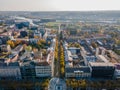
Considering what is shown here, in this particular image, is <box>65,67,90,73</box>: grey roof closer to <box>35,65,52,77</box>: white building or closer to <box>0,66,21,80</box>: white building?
<box>35,65,52,77</box>: white building

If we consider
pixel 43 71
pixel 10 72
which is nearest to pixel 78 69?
pixel 43 71

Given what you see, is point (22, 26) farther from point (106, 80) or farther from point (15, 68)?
point (106, 80)

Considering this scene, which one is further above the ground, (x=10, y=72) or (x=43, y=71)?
(x=43, y=71)

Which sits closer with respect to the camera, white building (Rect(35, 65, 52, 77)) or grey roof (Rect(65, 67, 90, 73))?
white building (Rect(35, 65, 52, 77))

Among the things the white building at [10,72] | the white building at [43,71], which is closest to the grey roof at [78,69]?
the white building at [43,71]

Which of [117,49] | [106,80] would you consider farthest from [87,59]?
[117,49]

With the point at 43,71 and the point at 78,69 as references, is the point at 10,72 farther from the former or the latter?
the point at 78,69

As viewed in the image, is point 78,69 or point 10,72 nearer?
point 10,72

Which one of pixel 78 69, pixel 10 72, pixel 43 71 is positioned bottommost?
pixel 10 72

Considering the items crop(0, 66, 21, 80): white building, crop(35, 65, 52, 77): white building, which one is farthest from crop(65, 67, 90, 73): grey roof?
crop(0, 66, 21, 80): white building

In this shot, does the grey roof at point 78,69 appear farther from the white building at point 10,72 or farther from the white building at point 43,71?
the white building at point 10,72

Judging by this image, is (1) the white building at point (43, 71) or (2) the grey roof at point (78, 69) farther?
(2) the grey roof at point (78, 69)
